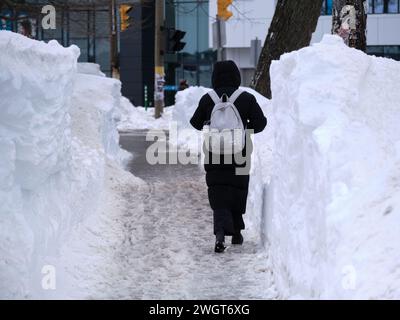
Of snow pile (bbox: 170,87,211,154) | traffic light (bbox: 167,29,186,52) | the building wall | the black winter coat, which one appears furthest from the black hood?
the building wall

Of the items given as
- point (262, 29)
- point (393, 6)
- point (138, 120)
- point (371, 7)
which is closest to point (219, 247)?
point (138, 120)

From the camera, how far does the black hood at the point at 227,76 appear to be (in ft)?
25.6

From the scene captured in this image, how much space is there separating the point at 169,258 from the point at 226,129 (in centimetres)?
130

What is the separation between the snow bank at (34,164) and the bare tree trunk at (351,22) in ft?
12.1

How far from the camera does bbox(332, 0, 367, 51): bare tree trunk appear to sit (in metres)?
10.3

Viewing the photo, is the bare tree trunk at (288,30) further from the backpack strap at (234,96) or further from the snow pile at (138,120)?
the snow pile at (138,120)

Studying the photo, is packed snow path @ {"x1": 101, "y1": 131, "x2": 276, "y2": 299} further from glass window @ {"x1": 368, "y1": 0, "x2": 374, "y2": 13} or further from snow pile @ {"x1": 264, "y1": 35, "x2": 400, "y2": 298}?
glass window @ {"x1": 368, "y1": 0, "x2": 374, "y2": 13}

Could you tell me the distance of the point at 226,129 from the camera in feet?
24.8

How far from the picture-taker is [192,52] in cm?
4788

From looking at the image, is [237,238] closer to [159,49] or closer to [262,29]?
[159,49]

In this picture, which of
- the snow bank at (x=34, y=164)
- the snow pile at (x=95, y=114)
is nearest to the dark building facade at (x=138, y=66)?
the snow pile at (x=95, y=114)

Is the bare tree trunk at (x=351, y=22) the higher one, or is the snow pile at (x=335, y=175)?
the bare tree trunk at (x=351, y=22)
